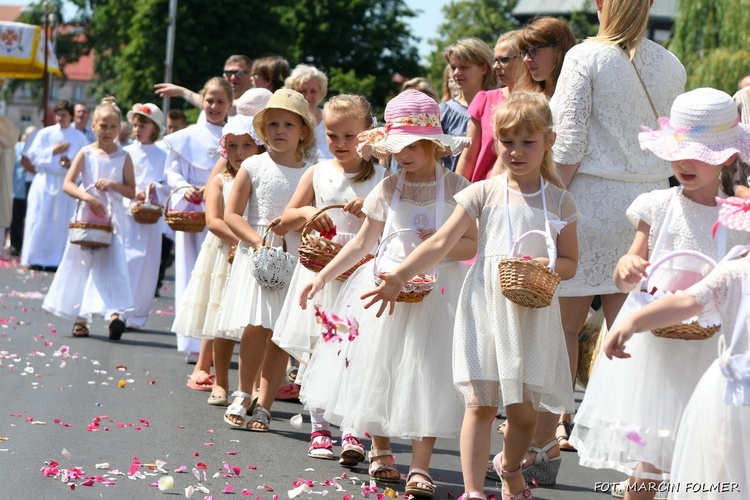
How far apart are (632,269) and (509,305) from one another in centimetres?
83

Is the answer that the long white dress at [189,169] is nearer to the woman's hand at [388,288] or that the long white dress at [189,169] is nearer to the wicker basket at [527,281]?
the woman's hand at [388,288]

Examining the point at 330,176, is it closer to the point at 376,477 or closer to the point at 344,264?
the point at 344,264

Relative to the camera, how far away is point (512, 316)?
616 centimetres

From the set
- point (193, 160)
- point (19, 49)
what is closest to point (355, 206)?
point (193, 160)

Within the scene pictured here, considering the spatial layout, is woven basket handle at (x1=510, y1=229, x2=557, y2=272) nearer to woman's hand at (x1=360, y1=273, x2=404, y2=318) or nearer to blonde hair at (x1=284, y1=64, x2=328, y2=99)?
woman's hand at (x1=360, y1=273, x2=404, y2=318)

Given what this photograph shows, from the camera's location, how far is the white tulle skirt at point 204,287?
392 inches

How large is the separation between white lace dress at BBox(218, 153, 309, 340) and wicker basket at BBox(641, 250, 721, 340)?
3661 millimetres

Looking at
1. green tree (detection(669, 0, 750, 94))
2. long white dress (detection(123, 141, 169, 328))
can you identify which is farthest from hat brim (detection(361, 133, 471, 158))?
green tree (detection(669, 0, 750, 94))

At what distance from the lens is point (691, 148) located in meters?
5.60

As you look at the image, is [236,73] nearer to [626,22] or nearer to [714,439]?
[626,22]

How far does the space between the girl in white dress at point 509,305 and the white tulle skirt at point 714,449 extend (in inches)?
47.6

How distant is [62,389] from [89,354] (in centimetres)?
216

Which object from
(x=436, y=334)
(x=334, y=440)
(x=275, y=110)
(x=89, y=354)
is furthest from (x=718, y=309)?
(x=89, y=354)

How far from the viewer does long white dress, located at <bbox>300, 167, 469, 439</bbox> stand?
673 cm
